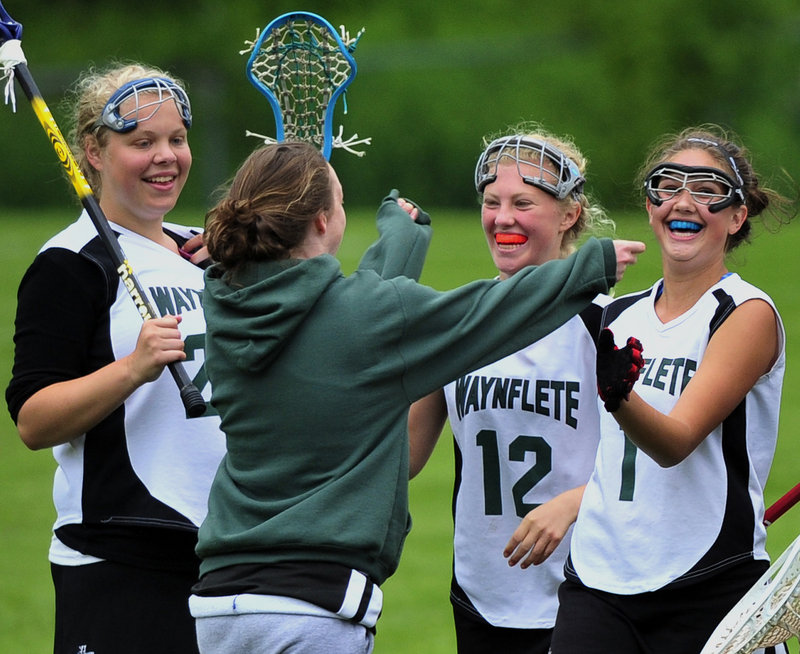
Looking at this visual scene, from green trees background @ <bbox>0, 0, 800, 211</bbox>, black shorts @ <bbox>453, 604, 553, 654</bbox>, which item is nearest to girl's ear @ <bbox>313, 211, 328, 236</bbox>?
black shorts @ <bbox>453, 604, 553, 654</bbox>

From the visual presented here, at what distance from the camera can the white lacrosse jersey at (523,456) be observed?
3.63 metres

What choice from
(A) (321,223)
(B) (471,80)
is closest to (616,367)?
(A) (321,223)

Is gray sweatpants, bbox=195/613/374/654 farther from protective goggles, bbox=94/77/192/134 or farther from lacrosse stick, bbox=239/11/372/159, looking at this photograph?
lacrosse stick, bbox=239/11/372/159

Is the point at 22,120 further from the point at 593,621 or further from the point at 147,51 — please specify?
the point at 593,621

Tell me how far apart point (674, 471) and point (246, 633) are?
3.84 ft

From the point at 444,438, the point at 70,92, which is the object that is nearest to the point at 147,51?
the point at 444,438

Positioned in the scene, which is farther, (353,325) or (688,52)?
(688,52)

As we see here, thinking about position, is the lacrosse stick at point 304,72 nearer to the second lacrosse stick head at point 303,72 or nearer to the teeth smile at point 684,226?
the second lacrosse stick head at point 303,72

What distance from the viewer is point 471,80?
3191 cm

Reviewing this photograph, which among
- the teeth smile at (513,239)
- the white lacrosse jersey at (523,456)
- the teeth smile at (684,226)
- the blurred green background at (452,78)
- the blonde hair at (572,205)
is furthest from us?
the blurred green background at (452,78)

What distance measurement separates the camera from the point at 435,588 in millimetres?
7711

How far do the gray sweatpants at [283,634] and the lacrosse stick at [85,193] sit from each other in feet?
2.09

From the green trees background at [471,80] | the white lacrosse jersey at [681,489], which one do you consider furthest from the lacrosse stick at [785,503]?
the green trees background at [471,80]

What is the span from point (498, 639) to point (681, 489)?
27.2 inches
